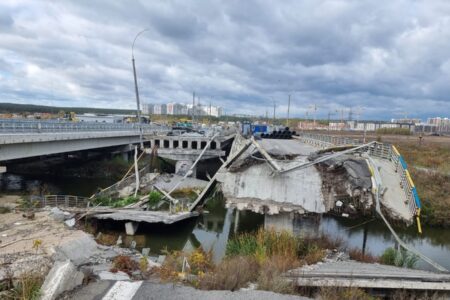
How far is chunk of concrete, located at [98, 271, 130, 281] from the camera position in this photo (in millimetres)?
9238

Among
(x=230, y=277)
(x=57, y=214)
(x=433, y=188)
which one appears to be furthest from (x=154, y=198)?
(x=433, y=188)

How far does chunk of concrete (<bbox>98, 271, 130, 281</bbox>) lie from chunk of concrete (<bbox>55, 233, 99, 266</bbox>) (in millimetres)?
2529

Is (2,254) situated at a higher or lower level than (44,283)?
lower

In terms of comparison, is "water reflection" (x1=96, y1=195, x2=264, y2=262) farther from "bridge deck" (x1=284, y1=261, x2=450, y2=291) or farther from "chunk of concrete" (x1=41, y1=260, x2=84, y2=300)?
"chunk of concrete" (x1=41, y1=260, x2=84, y2=300)

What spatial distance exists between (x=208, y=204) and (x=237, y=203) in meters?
12.8

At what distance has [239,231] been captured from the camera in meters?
23.4

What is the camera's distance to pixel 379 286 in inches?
416

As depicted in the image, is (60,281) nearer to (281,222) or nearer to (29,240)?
(29,240)

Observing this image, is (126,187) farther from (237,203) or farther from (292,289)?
(292,289)

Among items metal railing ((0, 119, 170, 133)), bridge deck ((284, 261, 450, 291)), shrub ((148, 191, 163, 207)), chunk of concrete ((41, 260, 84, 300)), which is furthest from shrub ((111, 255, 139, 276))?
metal railing ((0, 119, 170, 133))

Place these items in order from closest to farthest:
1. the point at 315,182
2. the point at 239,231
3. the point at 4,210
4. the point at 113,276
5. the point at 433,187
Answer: the point at 113,276 < the point at 315,182 < the point at 4,210 < the point at 239,231 < the point at 433,187

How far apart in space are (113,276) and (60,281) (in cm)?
Result: 210

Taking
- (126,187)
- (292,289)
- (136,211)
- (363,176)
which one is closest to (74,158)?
(126,187)

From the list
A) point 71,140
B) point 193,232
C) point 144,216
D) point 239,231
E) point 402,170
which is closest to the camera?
point 402,170
